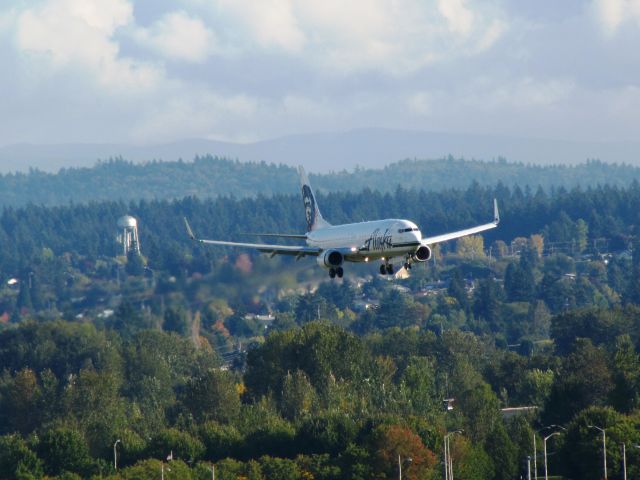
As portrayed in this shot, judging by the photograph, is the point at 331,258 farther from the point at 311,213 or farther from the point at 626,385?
the point at 626,385

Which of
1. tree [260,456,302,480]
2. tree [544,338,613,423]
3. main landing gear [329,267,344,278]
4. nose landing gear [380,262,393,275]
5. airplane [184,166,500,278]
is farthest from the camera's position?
tree [544,338,613,423]

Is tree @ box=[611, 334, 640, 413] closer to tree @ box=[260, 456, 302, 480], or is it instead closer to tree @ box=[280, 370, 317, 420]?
tree @ box=[280, 370, 317, 420]

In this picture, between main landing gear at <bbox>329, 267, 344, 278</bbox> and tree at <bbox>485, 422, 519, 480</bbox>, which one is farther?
tree at <bbox>485, 422, 519, 480</bbox>

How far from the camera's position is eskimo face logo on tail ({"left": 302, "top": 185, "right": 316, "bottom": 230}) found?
12588 cm

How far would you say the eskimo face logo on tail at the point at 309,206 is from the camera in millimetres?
125875

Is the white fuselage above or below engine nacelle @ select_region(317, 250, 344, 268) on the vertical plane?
above

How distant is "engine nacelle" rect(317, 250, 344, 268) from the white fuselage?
1.44 feet

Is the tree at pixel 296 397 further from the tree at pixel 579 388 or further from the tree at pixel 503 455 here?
the tree at pixel 503 455

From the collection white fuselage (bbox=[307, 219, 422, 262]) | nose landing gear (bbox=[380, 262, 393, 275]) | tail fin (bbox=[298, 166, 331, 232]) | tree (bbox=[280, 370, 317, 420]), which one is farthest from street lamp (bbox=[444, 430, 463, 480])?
tree (bbox=[280, 370, 317, 420])

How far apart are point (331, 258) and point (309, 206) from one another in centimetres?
1745

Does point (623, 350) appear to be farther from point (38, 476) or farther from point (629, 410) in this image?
point (38, 476)

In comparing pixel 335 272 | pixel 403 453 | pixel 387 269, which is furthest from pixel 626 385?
pixel 387 269

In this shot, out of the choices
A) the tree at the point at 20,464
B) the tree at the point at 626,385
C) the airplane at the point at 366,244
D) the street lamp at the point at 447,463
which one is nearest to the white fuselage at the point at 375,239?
the airplane at the point at 366,244

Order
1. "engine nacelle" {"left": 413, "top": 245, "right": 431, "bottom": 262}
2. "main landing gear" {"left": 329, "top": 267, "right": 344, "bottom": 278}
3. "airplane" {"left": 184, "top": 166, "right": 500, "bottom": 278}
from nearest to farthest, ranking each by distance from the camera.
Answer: "airplane" {"left": 184, "top": 166, "right": 500, "bottom": 278} → "engine nacelle" {"left": 413, "top": 245, "right": 431, "bottom": 262} → "main landing gear" {"left": 329, "top": 267, "right": 344, "bottom": 278}
